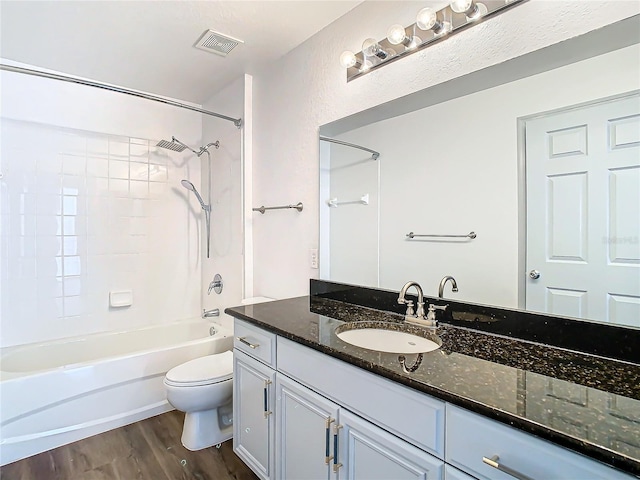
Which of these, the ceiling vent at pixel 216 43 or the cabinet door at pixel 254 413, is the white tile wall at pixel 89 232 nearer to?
the ceiling vent at pixel 216 43

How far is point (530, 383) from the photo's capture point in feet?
2.85

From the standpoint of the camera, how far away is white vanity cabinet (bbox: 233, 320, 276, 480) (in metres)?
1.50

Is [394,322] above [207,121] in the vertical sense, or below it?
below

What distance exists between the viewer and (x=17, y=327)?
244 cm

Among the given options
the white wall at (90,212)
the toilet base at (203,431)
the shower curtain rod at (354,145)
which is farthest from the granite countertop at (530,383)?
the white wall at (90,212)

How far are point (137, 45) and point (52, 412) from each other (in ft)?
7.43

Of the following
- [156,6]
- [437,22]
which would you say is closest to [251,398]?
[437,22]

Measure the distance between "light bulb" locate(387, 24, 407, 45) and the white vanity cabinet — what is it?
1410 millimetres

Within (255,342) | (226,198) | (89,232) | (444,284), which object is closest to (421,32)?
(444,284)

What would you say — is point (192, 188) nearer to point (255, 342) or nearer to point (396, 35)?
point (255, 342)

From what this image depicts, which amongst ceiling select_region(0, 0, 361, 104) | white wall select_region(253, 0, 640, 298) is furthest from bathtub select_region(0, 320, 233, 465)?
ceiling select_region(0, 0, 361, 104)

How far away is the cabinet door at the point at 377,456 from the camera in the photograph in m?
0.92

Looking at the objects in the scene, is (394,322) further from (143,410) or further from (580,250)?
(143,410)

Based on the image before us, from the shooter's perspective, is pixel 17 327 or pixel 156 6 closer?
pixel 156 6
